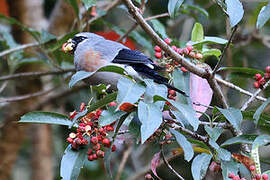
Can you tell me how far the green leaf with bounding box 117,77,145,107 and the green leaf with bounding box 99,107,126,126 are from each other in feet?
0.39

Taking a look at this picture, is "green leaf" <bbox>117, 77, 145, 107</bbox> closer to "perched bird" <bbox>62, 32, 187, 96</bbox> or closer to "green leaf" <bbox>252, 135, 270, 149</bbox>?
"green leaf" <bbox>252, 135, 270, 149</bbox>

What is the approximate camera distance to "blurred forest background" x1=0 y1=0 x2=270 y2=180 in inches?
118

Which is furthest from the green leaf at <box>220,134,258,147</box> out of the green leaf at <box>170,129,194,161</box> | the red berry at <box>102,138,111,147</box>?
the red berry at <box>102,138,111,147</box>

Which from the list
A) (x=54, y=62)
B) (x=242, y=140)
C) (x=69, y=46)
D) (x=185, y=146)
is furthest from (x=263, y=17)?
(x=54, y=62)

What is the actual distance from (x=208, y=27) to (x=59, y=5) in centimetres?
137

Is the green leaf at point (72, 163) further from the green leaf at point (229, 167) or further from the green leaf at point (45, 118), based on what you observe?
the green leaf at point (229, 167)

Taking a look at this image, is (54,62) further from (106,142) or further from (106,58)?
(106,142)

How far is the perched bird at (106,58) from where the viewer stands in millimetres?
2143

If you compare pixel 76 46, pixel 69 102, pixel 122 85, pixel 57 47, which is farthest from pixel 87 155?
pixel 69 102

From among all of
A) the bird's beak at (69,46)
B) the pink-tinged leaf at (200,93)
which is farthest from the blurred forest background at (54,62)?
the pink-tinged leaf at (200,93)

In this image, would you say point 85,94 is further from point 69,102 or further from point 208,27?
point 208,27

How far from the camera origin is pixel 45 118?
164 centimetres

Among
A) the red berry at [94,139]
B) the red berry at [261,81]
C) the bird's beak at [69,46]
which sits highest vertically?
the red berry at [261,81]

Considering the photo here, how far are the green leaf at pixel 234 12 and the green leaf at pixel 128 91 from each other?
37cm
